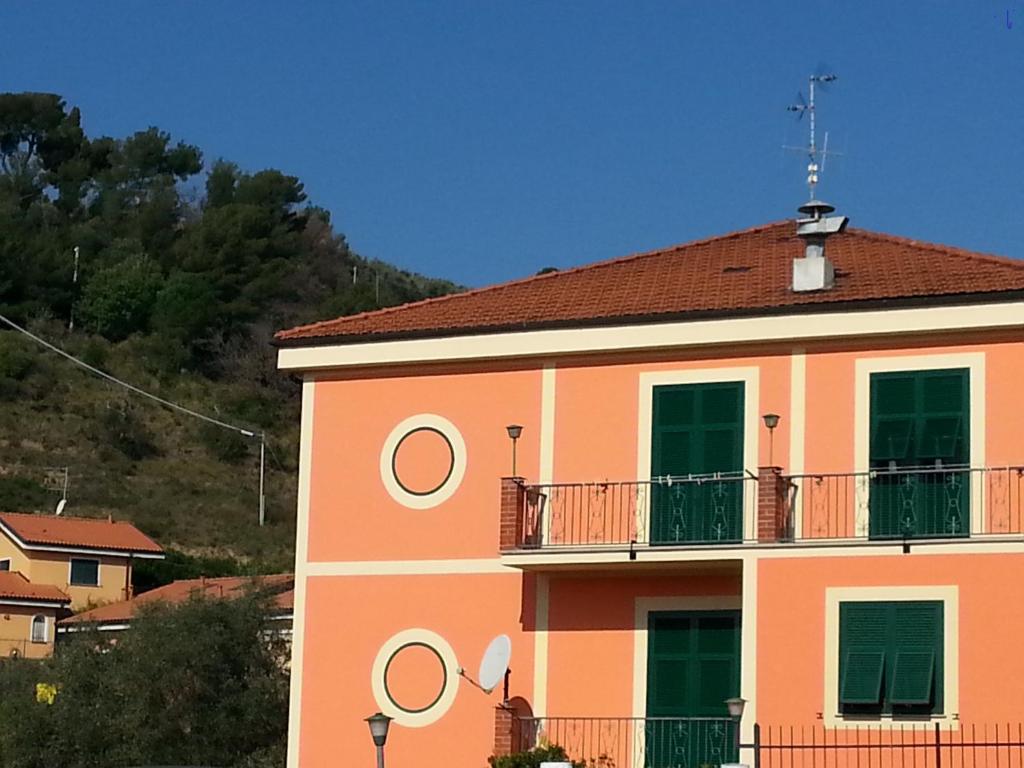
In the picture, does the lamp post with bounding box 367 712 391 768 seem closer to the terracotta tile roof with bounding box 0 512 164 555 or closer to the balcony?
the balcony

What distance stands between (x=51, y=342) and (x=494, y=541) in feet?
209

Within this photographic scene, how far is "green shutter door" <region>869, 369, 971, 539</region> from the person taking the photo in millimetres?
20453

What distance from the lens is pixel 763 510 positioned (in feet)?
68.0

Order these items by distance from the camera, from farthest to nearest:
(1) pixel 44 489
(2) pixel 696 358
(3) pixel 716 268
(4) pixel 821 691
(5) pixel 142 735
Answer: (1) pixel 44 489, (5) pixel 142 735, (3) pixel 716 268, (2) pixel 696 358, (4) pixel 821 691

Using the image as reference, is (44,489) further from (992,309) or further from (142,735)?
(992,309)

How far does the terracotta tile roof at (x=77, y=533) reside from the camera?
60969 millimetres

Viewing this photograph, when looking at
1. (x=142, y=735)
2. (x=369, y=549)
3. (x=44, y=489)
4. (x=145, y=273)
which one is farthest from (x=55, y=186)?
(x=369, y=549)

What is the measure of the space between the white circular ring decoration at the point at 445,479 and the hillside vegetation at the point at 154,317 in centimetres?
4469

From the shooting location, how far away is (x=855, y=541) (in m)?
20.3

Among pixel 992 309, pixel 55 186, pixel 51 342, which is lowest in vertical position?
pixel 992 309

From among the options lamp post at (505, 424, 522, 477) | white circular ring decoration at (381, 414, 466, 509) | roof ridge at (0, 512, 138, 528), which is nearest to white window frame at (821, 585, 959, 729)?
lamp post at (505, 424, 522, 477)

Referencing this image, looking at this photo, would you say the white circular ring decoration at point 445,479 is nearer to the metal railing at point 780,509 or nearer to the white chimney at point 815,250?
the metal railing at point 780,509

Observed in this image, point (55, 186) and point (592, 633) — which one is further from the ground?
point (55, 186)

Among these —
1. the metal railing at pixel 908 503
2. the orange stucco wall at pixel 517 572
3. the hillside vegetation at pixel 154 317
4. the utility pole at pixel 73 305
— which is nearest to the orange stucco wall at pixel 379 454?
the orange stucco wall at pixel 517 572
